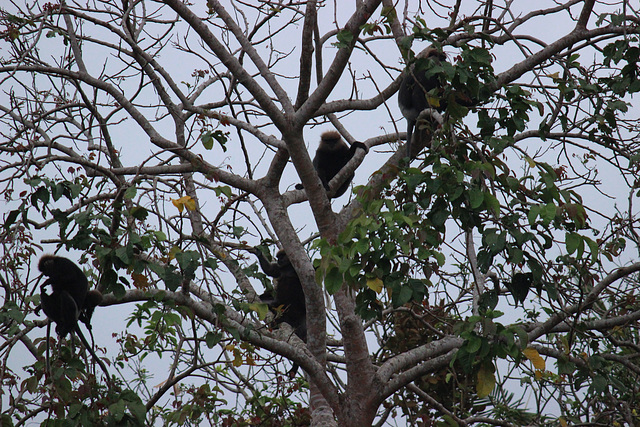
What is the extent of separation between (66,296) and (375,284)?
1.70 m

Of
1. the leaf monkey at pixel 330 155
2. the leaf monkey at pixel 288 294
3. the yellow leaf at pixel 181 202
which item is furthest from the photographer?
the leaf monkey at pixel 330 155

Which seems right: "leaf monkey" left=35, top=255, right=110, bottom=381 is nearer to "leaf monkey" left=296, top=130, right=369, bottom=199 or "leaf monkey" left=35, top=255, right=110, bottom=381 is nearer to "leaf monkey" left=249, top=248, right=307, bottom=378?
"leaf monkey" left=249, top=248, right=307, bottom=378

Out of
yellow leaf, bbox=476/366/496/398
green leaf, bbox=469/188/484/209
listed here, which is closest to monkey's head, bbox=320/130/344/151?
green leaf, bbox=469/188/484/209

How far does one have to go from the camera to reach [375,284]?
2279 millimetres

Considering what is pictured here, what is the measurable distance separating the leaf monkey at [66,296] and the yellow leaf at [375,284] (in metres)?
1.57

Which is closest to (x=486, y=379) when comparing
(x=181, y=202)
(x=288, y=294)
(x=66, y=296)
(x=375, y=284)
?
(x=375, y=284)

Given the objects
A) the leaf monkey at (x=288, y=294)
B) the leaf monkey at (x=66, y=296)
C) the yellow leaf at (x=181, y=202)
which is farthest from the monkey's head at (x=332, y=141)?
the yellow leaf at (x=181, y=202)

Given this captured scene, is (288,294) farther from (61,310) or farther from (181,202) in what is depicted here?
(181,202)

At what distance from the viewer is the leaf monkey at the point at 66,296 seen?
307 centimetres

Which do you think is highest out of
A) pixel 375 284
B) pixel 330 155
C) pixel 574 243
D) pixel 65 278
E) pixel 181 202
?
pixel 330 155

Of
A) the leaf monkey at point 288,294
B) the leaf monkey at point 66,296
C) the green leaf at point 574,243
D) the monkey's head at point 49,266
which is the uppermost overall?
the leaf monkey at point 288,294

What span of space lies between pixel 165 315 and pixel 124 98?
2.22m

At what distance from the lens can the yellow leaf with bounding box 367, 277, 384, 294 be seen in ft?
7.45

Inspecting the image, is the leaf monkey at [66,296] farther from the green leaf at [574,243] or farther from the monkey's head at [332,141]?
the monkey's head at [332,141]
